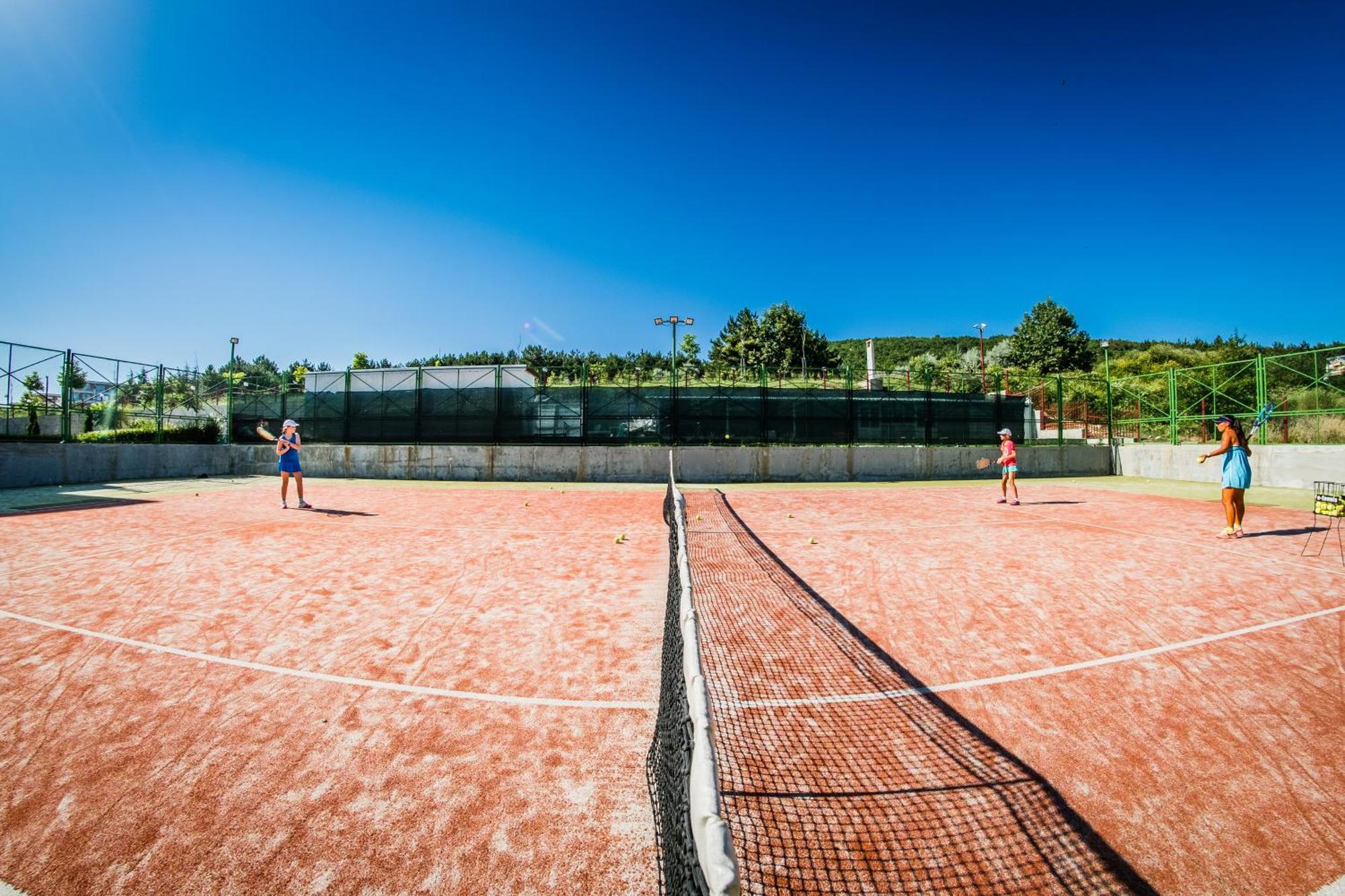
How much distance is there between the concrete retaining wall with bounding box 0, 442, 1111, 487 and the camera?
18797 mm

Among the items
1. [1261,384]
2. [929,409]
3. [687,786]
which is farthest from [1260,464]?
[687,786]

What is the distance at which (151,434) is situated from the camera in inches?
776

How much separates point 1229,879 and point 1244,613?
178 inches

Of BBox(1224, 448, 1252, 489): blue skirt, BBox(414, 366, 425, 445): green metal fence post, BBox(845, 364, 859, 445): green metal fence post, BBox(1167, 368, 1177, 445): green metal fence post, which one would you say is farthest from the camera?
BBox(1167, 368, 1177, 445): green metal fence post

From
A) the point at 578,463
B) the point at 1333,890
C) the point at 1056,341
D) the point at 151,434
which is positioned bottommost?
the point at 1333,890

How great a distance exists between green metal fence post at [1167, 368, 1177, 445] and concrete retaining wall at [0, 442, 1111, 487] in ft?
22.2

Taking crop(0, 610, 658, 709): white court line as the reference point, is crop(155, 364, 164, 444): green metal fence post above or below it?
above

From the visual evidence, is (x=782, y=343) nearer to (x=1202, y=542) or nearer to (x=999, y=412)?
(x=999, y=412)

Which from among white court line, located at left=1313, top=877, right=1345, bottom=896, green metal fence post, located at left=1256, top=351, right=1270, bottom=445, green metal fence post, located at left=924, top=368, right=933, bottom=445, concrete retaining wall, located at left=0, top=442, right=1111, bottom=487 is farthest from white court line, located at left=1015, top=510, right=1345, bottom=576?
green metal fence post, located at left=1256, top=351, right=1270, bottom=445

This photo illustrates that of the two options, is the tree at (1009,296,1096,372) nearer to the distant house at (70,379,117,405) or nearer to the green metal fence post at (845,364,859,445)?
the green metal fence post at (845,364,859,445)

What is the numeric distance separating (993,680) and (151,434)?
26369 millimetres

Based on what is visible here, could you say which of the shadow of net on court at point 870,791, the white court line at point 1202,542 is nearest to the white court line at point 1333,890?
the shadow of net on court at point 870,791

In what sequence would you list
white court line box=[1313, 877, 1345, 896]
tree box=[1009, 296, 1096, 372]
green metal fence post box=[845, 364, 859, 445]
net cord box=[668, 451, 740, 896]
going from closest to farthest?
net cord box=[668, 451, 740, 896]
white court line box=[1313, 877, 1345, 896]
green metal fence post box=[845, 364, 859, 445]
tree box=[1009, 296, 1096, 372]

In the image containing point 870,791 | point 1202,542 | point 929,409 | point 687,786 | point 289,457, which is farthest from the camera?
point 929,409
